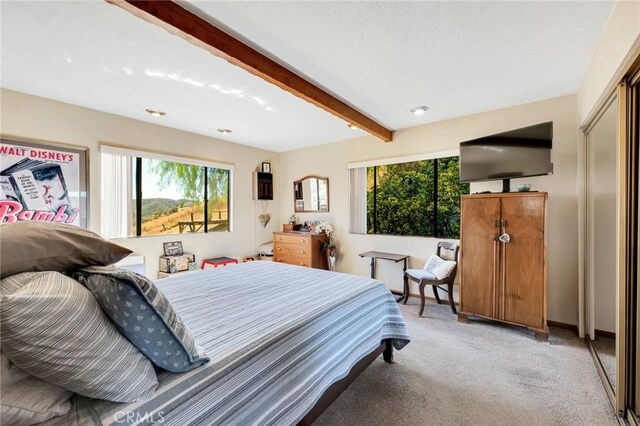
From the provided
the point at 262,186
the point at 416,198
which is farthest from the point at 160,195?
the point at 416,198

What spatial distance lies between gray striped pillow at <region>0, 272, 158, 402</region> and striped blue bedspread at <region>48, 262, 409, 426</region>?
3.2 inches

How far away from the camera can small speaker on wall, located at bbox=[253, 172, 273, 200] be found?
5.13 m

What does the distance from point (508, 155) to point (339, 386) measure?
2.87 m

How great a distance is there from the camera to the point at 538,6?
1.64 m

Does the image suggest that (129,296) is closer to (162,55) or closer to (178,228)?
(162,55)

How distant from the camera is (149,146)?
3.75 m

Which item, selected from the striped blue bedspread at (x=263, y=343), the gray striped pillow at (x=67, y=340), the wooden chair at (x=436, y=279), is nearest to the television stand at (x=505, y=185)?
the wooden chair at (x=436, y=279)

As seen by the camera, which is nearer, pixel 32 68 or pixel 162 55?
pixel 162 55

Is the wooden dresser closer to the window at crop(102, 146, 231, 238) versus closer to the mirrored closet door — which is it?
the window at crop(102, 146, 231, 238)

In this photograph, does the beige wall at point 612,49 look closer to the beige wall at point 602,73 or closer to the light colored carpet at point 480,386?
the beige wall at point 602,73

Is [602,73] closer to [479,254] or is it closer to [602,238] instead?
[602,238]

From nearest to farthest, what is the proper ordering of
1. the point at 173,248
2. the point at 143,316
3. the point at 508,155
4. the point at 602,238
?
the point at 143,316 → the point at 602,238 → the point at 508,155 → the point at 173,248

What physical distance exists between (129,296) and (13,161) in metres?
3.23

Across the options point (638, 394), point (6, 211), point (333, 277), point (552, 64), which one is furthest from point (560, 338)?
point (6, 211)
